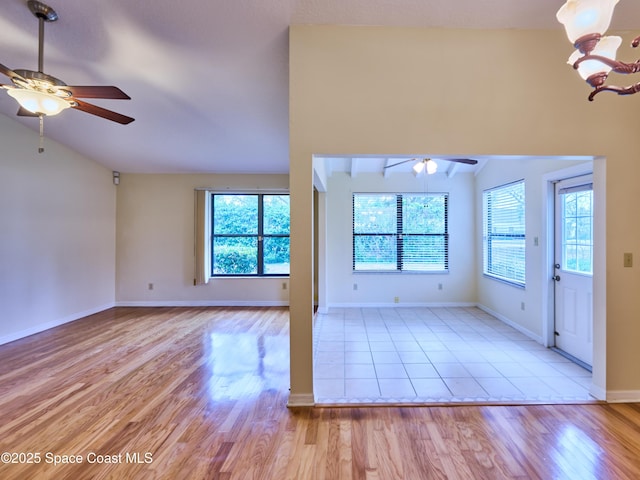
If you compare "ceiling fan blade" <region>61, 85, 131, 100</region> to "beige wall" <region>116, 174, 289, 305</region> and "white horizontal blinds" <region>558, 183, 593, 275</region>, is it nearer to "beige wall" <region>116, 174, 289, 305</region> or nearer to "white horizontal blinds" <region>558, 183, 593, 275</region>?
"beige wall" <region>116, 174, 289, 305</region>

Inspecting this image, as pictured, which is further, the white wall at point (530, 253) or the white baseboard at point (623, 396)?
the white wall at point (530, 253)

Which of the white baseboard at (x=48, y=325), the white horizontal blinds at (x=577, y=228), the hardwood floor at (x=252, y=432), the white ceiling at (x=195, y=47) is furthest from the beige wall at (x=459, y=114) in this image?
the white baseboard at (x=48, y=325)

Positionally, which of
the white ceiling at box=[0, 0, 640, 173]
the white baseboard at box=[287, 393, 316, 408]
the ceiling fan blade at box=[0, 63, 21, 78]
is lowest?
the white baseboard at box=[287, 393, 316, 408]

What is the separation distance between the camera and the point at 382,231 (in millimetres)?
5508

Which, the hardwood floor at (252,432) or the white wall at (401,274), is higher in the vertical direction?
the white wall at (401,274)

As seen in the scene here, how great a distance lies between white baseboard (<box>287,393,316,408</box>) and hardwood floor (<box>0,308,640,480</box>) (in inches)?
2.2

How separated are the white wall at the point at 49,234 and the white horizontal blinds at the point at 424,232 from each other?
550 centimetres

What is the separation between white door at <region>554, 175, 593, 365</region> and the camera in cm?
295

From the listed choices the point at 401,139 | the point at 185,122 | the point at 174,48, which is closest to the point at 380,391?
the point at 401,139

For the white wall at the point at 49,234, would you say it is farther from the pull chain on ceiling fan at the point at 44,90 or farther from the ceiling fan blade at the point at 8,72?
the ceiling fan blade at the point at 8,72

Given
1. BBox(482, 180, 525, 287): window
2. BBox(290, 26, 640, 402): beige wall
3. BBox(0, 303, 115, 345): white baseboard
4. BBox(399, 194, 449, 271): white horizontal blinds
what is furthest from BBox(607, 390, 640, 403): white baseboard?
BBox(0, 303, 115, 345): white baseboard

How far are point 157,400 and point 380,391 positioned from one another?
186cm

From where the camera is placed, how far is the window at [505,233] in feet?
13.5

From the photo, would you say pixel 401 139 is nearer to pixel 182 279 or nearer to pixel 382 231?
pixel 382 231
